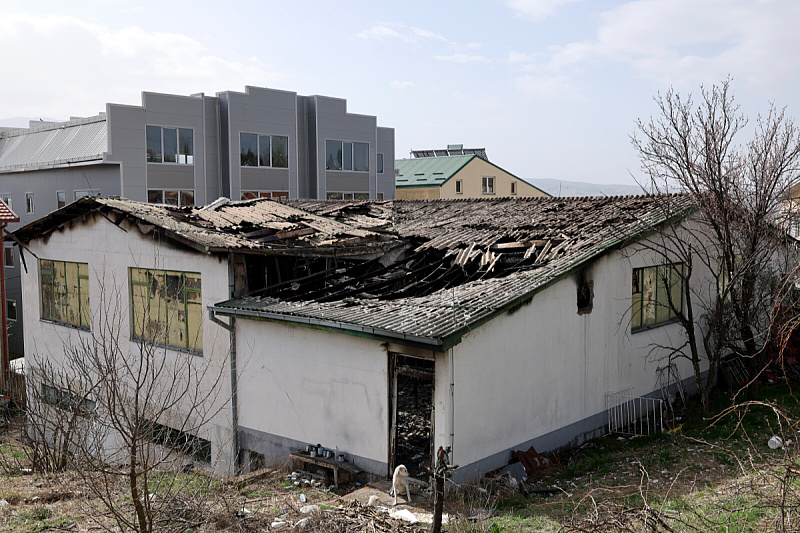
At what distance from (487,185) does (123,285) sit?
1614 inches

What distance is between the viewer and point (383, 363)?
1086 cm

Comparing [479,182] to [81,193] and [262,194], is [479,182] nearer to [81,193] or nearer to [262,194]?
[262,194]

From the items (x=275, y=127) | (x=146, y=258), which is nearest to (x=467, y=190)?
(x=275, y=127)

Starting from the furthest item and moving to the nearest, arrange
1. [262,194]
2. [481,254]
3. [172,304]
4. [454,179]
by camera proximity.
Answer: [454,179] < [262,194] < [172,304] < [481,254]

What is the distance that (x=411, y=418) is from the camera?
11.5 m

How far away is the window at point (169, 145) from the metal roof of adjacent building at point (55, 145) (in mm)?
2106

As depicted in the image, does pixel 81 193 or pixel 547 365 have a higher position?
pixel 81 193

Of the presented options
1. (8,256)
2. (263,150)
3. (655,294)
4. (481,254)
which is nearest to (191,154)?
(263,150)

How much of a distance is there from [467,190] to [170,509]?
45262 millimetres

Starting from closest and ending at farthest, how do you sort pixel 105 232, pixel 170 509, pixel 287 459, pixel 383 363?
1. pixel 170 509
2. pixel 383 363
3. pixel 287 459
4. pixel 105 232

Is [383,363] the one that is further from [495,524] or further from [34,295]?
[34,295]

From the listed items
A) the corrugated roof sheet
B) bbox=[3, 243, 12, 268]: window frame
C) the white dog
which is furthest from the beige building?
the white dog

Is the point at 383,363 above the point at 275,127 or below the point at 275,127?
below

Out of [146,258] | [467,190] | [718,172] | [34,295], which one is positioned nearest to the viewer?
[718,172]
